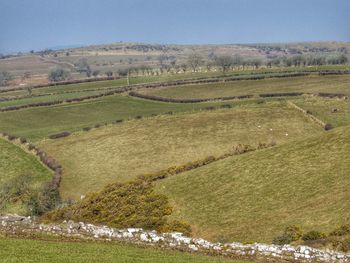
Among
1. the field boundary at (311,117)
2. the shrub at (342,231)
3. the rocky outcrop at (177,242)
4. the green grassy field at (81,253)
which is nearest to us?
the green grassy field at (81,253)

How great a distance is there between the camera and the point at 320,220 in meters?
37.5

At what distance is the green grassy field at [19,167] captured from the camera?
70.1m

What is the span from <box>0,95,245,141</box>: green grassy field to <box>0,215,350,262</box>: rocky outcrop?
2421 inches

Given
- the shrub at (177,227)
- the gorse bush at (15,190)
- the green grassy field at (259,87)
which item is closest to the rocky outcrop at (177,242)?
the shrub at (177,227)

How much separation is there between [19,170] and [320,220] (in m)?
50.6

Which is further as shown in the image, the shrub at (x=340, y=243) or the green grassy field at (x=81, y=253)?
the shrub at (x=340, y=243)

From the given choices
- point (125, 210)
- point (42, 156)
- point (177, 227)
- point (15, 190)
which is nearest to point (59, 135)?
point (42, 156)

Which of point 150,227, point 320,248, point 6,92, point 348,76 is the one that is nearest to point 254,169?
point 150,227

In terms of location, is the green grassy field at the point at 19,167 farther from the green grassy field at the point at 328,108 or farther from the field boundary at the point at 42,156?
the green grassy field at the point at 328,108

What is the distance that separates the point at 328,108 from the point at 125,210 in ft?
195

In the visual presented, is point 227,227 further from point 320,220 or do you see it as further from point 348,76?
point 348,76

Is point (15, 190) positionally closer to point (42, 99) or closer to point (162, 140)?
point (162, 140)

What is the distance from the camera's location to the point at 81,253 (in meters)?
29.2

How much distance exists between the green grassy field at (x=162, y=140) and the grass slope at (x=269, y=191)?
668 inches
